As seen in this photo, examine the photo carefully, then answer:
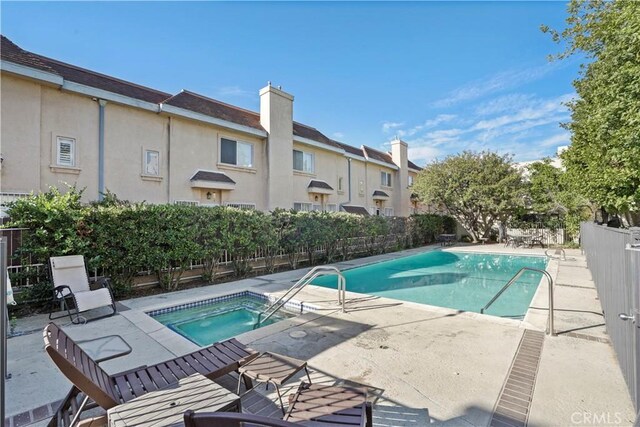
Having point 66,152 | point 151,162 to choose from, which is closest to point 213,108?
point 151,162

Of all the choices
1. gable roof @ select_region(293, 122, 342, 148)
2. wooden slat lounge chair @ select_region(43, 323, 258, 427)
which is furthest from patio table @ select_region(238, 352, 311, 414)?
gable roof @ select_region(293, 122, 342, 148)

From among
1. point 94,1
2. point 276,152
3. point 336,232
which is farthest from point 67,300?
point 276,152

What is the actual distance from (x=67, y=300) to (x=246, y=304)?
4133 millimetres

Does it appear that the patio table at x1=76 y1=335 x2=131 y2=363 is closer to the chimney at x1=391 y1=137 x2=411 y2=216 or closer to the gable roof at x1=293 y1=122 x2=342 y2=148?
the gable roof at x1=293 y1=122 x2=342 y2=148

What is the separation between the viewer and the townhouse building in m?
10.2

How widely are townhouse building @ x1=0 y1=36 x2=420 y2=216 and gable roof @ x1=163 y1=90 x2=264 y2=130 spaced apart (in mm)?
88

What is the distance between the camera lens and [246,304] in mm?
8852

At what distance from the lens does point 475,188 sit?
22547 mm

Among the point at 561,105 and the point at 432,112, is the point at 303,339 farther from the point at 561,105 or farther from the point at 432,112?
the point at 432,112

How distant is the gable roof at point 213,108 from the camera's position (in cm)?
1460

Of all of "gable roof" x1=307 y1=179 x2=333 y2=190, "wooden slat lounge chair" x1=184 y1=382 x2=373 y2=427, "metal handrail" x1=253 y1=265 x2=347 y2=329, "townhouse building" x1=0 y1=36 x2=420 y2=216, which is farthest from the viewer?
"gable roof" x1=307 y1=179 x2=333 y2=190

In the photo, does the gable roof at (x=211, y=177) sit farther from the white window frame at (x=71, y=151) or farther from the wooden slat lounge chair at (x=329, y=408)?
the wooden slat lounge chair at (x=329, y=408)

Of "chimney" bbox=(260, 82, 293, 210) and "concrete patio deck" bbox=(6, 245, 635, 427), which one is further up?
"chimney" bbox=(260, 82, 293, 210)

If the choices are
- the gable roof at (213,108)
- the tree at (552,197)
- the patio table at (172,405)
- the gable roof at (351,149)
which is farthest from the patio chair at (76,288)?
the tree at (552,197)
